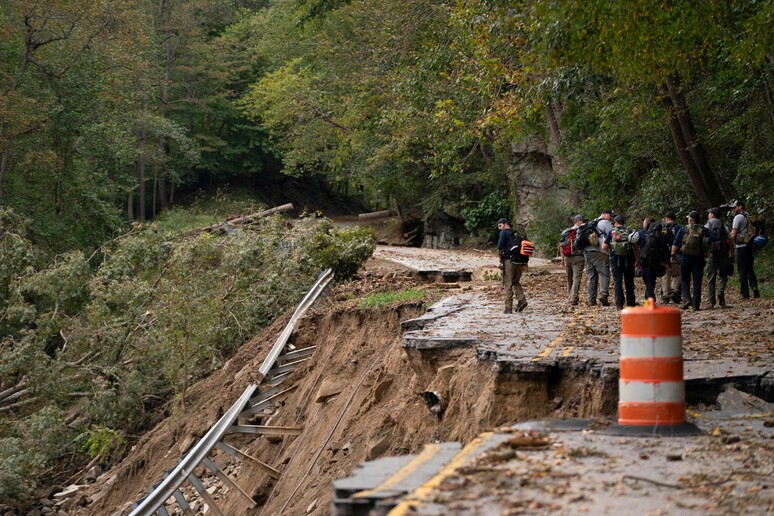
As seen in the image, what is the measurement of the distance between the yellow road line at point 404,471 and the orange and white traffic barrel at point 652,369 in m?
1.63

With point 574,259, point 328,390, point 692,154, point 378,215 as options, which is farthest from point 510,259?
point 378,215

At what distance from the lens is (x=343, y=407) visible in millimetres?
16797

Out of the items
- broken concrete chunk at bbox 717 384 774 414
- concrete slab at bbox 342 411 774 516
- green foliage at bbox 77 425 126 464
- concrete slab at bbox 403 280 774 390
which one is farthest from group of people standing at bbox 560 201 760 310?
concrete slab at bbox 342 411 774 516

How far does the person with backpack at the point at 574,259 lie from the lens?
20.1m

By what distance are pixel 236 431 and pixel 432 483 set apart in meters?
11.6

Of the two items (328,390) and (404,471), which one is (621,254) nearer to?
(328,390)

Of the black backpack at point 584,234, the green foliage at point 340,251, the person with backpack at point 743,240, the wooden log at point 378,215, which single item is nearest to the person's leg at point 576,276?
the black backpack at point 584,234

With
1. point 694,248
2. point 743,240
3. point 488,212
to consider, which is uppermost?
point 488,212

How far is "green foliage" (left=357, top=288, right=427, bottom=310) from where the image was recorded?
20.4m

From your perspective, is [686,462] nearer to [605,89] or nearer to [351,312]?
[351,312]

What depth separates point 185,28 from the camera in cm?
5956

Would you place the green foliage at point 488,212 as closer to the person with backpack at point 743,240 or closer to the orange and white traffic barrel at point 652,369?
the person with backpack at point 743,240

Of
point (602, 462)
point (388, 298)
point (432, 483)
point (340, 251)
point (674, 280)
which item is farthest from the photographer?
point (340, 251)

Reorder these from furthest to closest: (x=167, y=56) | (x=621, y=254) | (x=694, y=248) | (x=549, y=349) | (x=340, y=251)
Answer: (x=167, y=56) < (x=340, y=251) < (x=621, y=254) < (x=694, y=248) < (x=549, y=349)
